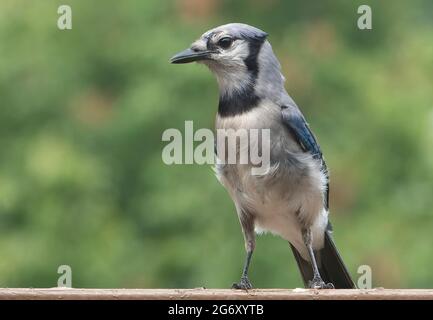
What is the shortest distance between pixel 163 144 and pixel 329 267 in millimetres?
2457

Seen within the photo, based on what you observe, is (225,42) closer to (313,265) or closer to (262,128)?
(262,128)

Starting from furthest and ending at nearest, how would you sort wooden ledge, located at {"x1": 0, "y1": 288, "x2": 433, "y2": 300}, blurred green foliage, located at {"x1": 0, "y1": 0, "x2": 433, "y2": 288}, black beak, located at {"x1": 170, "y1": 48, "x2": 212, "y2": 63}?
1. blurred green foliage, located at {"x1": 0, "y1": 0, "x2": 433, "y2": 288}
2. black beak, located at {"x1": 170, "y1": 48, "x2": 212, "y2": 63}
3. wooden ledge, located at {"x1": 0, "y1": 288, "x2": 433, "y2": 300}

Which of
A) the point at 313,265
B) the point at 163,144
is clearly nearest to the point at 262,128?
the point at 313,265

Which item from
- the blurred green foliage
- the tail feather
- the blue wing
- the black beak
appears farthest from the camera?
the blurred green foliage

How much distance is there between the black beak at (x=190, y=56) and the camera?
162 inches

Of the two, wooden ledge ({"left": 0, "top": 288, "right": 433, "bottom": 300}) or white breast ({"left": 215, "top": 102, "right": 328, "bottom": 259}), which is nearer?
wooden ledge ({"left": 0, "top": 288, "right": 433, "bottom": 300})

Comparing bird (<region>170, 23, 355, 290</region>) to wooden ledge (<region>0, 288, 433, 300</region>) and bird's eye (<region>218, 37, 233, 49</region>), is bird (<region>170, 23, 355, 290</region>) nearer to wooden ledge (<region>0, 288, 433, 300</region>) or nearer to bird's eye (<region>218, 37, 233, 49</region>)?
bird's eye (<region>218, 37, 233, 49</region>)

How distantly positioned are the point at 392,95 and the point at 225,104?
9.80ft

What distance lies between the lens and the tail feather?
4.53 meters

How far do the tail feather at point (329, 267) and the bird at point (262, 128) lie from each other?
0.17 m

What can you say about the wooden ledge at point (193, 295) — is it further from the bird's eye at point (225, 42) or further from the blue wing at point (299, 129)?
the bird's eye at point (225, 42)

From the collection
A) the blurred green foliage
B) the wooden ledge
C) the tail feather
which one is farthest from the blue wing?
the blurred green foliage
